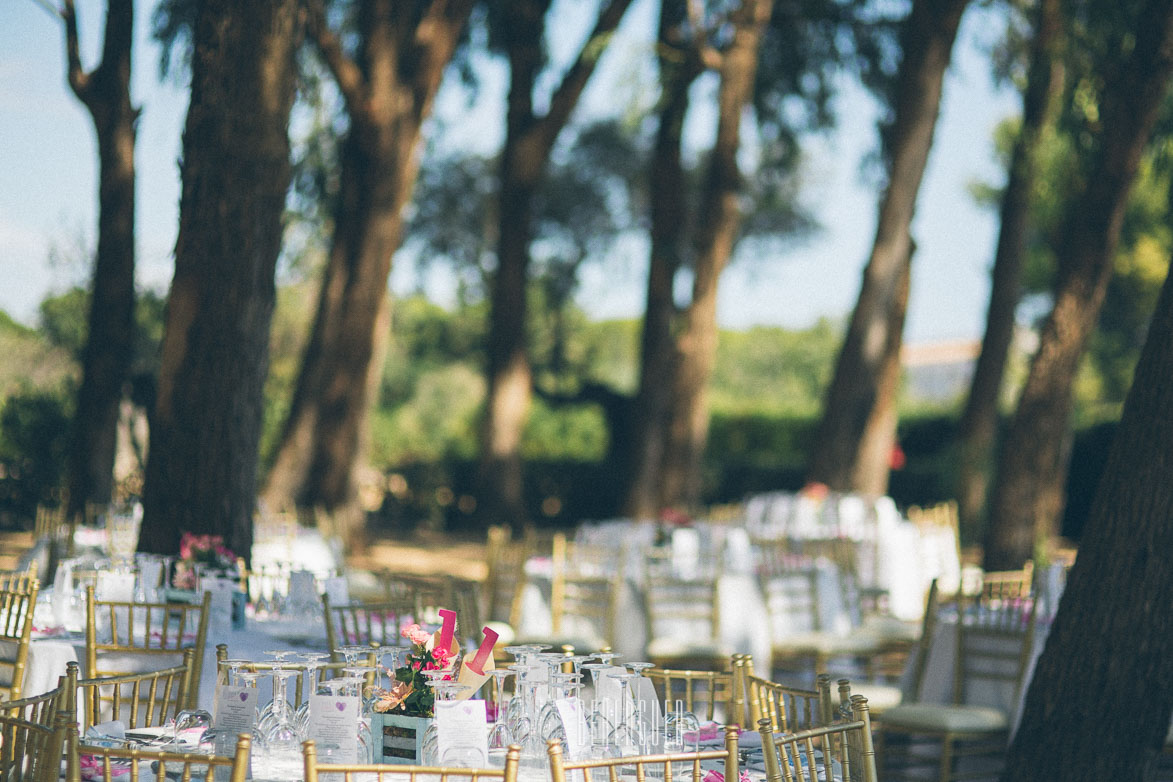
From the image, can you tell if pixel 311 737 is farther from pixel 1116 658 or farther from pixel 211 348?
pixel 211 348

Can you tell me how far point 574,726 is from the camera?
318 centimetres

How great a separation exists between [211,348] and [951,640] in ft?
12.9

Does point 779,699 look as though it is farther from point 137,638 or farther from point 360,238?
point 360,238

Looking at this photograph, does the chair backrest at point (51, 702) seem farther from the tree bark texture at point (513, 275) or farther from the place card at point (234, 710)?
the tree bark texture at point (513, 275)

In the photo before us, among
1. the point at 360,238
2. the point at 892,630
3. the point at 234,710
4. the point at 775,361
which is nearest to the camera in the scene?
the point at 234,710

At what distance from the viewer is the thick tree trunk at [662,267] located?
13594mm

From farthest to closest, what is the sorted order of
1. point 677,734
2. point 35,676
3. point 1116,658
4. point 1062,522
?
point 1062,522 → point 35,676 → point 1116,658 → point 677,734

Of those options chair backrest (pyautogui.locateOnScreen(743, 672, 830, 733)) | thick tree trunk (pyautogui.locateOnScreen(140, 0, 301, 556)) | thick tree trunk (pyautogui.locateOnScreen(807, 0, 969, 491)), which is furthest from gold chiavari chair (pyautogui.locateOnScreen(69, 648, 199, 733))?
thick tree trunk (pyautogui.locateOnScreen(807, 0, 969, 491))

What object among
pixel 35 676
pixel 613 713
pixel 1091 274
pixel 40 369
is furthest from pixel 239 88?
pixel 40 369

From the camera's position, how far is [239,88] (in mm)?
6520

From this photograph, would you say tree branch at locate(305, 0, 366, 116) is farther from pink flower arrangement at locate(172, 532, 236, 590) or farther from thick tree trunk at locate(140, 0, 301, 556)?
pink flower arrangement at locate(172, 532, 236, 590)

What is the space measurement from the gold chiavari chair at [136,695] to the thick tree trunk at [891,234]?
8.84 m

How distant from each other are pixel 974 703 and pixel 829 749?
3267 mm

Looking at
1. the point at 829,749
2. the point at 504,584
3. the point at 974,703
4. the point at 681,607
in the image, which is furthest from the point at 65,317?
the point at 829,749
